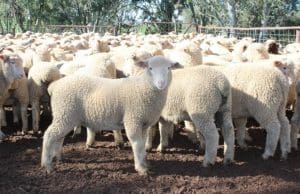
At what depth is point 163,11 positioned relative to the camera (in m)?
43.9

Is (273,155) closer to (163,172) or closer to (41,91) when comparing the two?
(163,172)

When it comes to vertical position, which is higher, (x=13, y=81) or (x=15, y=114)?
(x=13, y=81)

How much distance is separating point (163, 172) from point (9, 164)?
2162mm

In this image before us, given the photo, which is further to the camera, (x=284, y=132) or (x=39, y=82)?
(x=39, y=82)

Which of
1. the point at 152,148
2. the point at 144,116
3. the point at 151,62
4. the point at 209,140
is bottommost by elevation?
the point at 152,148

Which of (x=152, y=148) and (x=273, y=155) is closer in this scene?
(x=273, y=155)

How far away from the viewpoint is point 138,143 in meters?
5.43

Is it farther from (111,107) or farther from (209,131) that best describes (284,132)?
(111,107)

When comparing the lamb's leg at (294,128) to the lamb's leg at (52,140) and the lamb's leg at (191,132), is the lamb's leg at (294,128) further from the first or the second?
the lamb's leg at (52,140)

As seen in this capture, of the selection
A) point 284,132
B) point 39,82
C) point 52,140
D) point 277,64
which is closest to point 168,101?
point 52,140

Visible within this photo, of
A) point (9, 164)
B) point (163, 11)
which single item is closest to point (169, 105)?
point (9, 164)

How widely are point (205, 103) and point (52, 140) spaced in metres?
2.00

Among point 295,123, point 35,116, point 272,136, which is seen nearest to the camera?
point 272,136

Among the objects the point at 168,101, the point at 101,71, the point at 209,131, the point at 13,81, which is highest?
the point at 101,71
